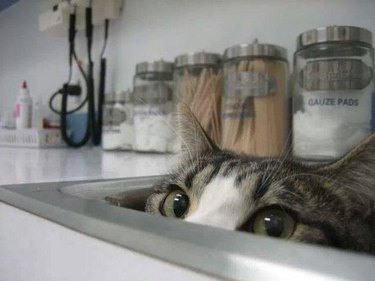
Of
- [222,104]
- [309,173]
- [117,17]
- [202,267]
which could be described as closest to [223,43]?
[222,104]

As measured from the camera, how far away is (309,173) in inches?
20.0

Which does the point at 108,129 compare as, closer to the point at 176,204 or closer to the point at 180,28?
the point at 180,28

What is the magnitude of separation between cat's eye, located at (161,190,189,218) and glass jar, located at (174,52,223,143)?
48 cm

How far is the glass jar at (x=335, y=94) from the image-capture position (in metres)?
0.80

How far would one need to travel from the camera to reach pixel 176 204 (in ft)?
1.82

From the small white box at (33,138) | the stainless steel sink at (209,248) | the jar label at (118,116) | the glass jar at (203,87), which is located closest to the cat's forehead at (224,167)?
the stainless steel sink at (209,248)

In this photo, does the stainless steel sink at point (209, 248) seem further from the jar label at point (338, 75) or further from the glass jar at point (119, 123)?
the glass jar at point (119, 123)

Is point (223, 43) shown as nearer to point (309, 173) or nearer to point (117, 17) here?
point (117, 17)

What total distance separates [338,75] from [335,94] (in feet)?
0.13

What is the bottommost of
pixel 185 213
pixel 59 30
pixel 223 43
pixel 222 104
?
pixel 185 213

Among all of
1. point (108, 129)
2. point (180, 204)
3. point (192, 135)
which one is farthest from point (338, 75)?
point (108, 129)

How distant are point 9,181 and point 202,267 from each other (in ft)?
1.43

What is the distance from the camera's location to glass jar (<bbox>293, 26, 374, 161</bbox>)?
0.80 meters

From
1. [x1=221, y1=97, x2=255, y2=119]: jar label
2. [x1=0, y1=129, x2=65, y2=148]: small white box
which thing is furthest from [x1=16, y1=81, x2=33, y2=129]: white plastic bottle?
[x1=221, y1=97, x2=255, y2=119]: jar label
